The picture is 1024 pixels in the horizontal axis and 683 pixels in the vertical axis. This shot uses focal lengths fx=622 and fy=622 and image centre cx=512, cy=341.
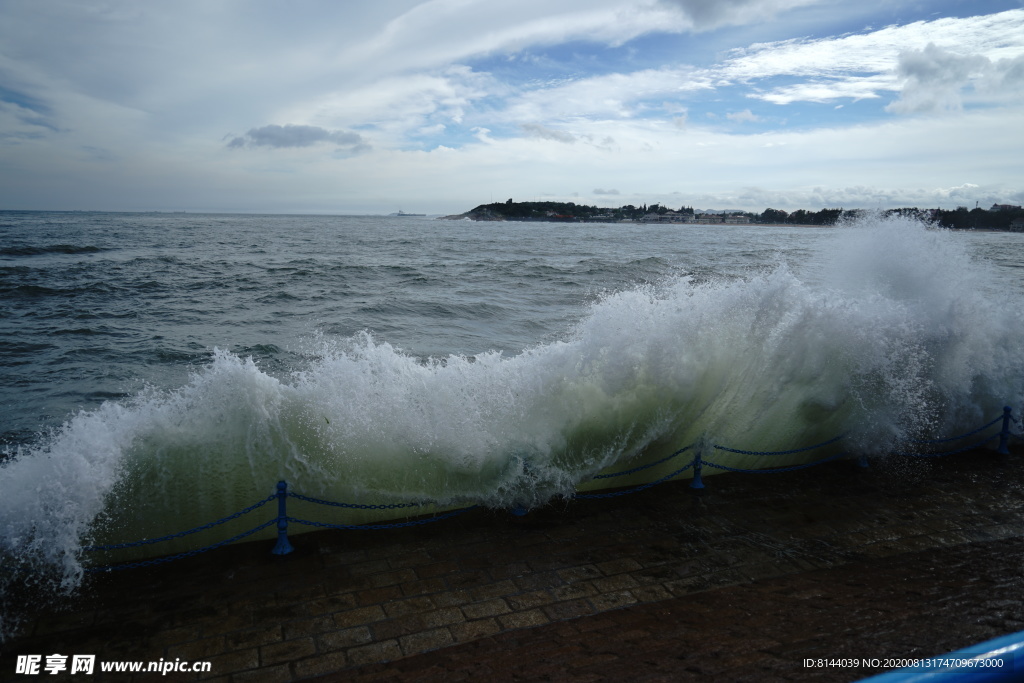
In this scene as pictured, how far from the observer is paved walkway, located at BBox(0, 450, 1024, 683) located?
359cm

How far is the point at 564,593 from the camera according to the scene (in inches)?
169

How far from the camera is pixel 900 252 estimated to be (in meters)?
9.52

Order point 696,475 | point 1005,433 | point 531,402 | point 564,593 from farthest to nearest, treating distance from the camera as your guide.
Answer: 1. point 1005,433
2. point 531,402
3. point 696,475
4. point 564,593

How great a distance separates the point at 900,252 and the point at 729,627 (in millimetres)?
A: 7902

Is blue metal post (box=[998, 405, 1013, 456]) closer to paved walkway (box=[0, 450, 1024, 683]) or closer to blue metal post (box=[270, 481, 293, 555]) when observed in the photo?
paved walkway (box=[0, 450, 1024, 683])

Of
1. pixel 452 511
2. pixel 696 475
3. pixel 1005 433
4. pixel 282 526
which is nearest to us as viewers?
pixel 282 526

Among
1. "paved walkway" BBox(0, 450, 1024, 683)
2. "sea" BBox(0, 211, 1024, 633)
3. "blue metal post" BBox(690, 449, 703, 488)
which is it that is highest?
"sea" BBox(0, 211, 1024, 633)

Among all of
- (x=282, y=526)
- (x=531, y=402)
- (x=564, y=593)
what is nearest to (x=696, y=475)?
(x=531, y=402)

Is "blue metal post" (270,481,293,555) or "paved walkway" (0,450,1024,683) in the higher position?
"blue metal post" (270,481,293,555)

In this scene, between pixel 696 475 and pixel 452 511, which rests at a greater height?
pixel 696 475

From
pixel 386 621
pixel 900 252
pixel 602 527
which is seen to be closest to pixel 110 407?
pixel 386 621

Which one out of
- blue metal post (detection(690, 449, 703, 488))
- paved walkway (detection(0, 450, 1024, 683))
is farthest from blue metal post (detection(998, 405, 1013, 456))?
blue metal post (detection(690, 449, 703, 488))

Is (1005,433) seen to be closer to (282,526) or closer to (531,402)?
(531,402)

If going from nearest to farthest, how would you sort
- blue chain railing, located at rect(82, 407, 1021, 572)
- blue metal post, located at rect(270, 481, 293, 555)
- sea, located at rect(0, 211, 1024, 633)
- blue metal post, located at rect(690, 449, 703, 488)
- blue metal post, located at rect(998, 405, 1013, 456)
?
blue chain railing, located at rect(82, 407, 1021, 572) → blue metal post, located at rect(270, 481, 293, 555) → sea, located at rect(0, 211, 1024, 633) → blue metal post, located at rect(690, 449, 703, 488) → blue metal post, located at rect(998, 405, 1013, 456)
